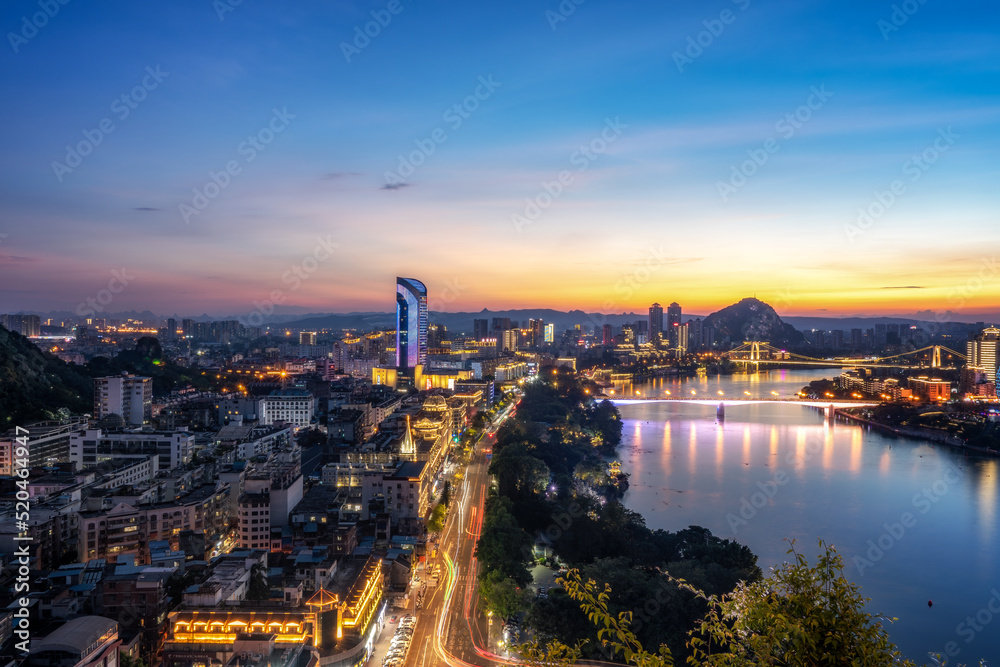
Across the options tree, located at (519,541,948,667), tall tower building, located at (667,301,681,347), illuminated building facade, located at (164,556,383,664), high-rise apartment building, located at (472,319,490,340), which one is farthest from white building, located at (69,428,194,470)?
tall tower building, located at (667,301,681,347)

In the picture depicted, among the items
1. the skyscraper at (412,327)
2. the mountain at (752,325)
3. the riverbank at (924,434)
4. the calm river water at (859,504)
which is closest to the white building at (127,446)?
the calm river water at (859,504)

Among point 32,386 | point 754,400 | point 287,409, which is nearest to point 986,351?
point 754,400

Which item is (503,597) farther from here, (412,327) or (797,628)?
(412,327)

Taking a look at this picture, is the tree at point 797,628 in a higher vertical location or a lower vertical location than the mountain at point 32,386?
higher

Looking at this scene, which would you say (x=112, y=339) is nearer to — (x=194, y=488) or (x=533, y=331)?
(x=533, y=331)

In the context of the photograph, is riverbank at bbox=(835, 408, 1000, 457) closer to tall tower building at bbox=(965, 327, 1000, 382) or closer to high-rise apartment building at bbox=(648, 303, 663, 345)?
tall tower building at bbox=(965, 327, 1000, 382)

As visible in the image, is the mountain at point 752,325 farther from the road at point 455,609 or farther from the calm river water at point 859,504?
the road at point 455,609
